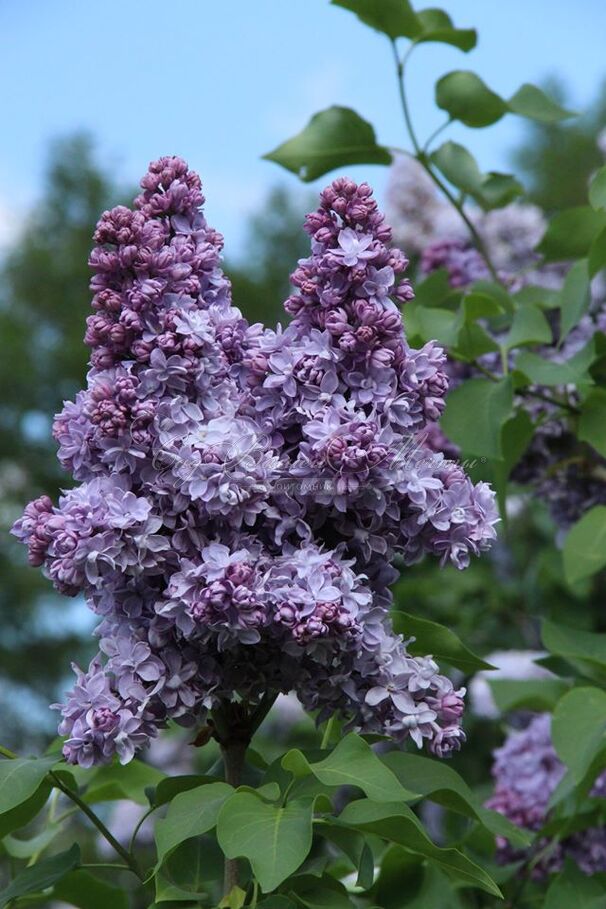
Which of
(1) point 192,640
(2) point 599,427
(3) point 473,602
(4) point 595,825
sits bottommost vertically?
(3) point 473,602

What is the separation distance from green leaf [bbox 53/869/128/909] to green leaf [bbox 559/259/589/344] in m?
0.82

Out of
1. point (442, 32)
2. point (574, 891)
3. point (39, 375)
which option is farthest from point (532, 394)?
point (39, 375)

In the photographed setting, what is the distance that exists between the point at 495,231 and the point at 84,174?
1441 cm

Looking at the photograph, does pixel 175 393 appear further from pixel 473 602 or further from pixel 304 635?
pixel 473 602

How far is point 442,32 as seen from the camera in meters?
1.69

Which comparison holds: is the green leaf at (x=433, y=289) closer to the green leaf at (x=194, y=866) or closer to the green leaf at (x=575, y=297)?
the green leaf at (x=575, y=297)

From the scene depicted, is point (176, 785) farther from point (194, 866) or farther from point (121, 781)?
point (121, 781)

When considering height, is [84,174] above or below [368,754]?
below

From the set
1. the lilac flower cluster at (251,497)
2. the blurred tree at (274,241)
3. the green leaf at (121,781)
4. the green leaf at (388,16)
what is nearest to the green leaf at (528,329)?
the green leaf at (388,16)

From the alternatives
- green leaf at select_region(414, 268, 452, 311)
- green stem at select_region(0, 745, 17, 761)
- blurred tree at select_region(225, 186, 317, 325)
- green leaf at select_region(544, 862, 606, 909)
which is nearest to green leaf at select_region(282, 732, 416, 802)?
green stem at select_region(0, 745, 17, 761)

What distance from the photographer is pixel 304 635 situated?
3.07 feet

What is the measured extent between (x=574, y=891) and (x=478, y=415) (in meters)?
0.53

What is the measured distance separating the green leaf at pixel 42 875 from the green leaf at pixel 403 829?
0.27 meters

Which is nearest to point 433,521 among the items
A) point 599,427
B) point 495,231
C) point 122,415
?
point 122,415
